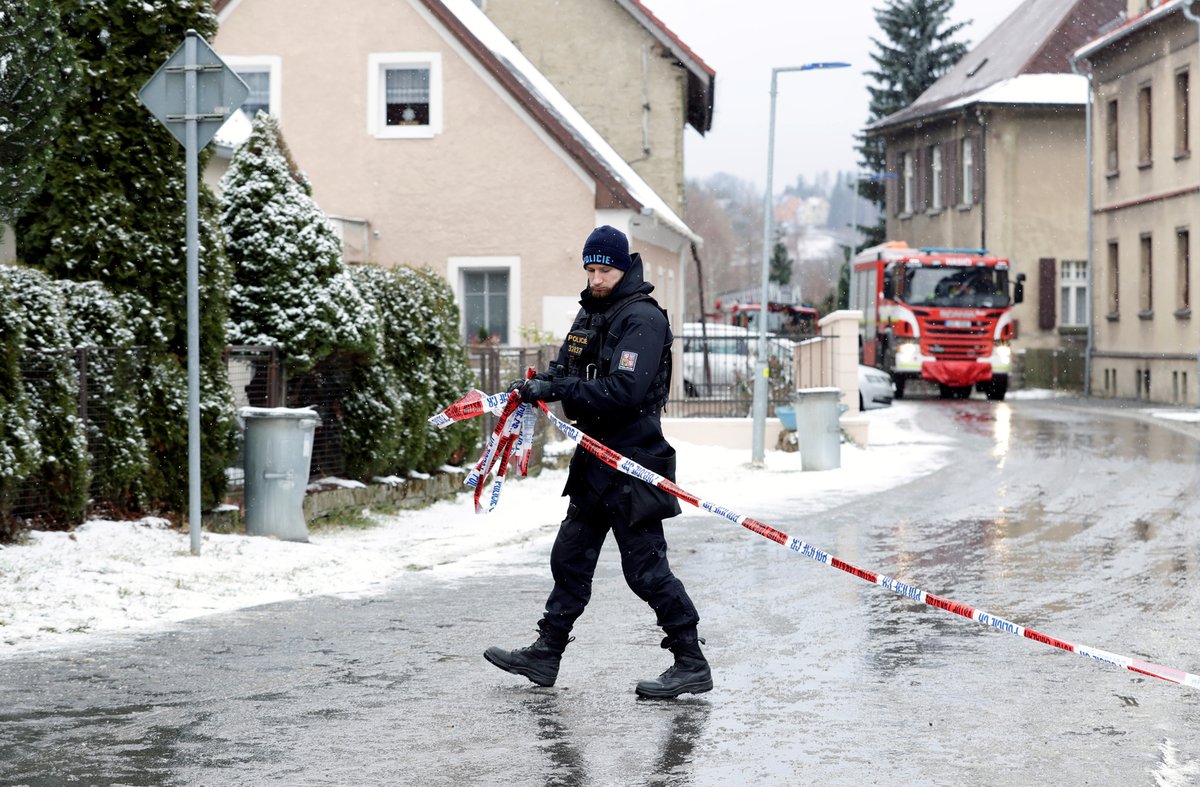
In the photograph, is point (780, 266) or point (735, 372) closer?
point (735, 372)

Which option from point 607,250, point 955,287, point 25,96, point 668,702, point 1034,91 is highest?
point 1034,91

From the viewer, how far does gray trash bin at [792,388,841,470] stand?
840 inches

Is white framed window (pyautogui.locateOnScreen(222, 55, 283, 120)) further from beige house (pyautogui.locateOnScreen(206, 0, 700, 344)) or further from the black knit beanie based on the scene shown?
the black knit beanie

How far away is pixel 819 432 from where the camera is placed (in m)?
21.3

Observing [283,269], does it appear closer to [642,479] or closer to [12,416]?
[12,416]

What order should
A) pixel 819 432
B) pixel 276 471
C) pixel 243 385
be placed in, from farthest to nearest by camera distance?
pixel 819 432 < pixel 243 385 < pixel 276 471

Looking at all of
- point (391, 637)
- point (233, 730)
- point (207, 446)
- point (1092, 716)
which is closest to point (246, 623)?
point (391, 637)

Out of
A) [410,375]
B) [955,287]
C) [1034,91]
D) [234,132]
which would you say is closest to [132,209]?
[410,375]

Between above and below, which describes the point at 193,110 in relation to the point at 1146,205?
below

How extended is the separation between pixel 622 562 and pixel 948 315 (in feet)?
111

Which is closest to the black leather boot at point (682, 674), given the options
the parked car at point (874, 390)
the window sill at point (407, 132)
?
the window sill at point (407, 132)

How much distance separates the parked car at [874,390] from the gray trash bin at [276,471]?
74.0ft

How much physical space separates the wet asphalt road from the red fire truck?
27679 mm

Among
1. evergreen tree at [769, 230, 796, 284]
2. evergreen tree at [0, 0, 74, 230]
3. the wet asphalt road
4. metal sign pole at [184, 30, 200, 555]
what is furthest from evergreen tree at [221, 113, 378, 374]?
evergreen tree at [769, 230, 796, 284]
